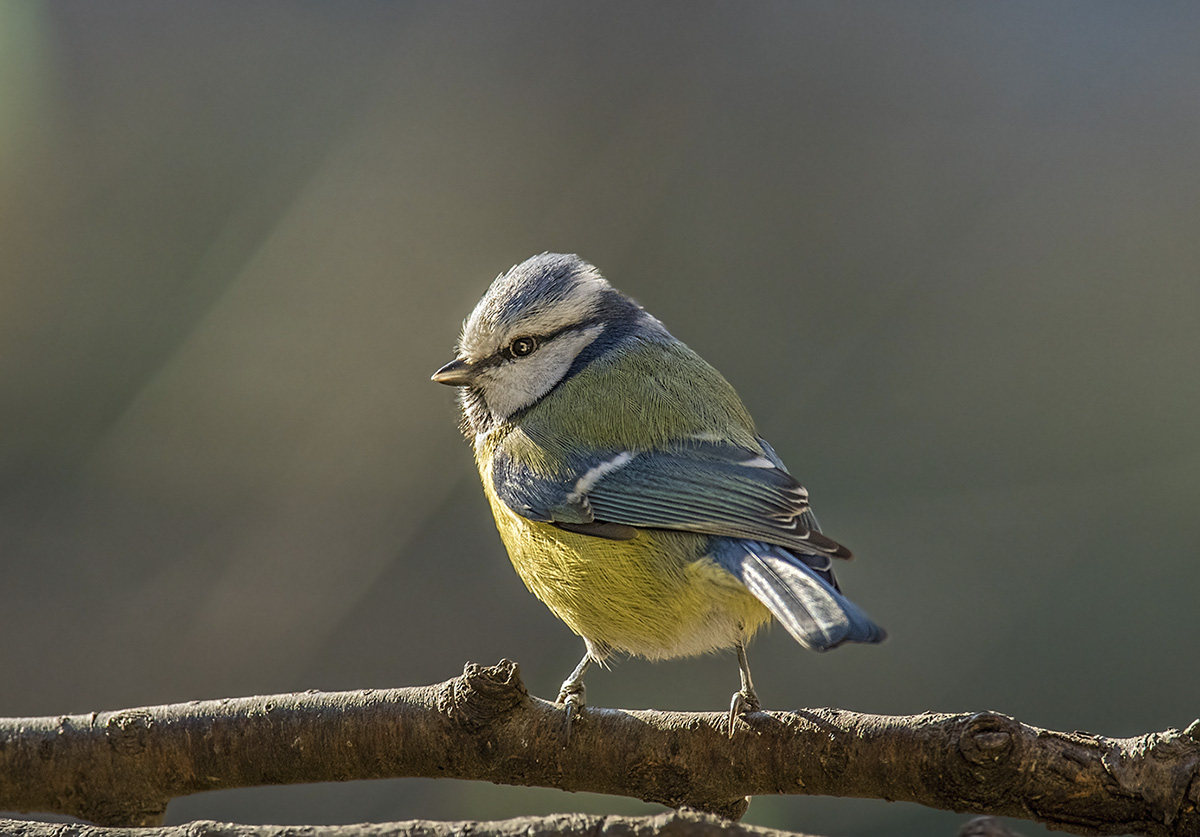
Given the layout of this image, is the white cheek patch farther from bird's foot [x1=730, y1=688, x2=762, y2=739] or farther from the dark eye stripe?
bird's foot [x1=730, y1=688, x2=762, y2=739]

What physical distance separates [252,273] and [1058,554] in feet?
6.07

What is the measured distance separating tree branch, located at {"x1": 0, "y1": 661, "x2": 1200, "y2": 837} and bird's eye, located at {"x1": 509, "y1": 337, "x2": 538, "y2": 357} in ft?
1.74

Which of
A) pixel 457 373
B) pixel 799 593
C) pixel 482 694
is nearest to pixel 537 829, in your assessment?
pixel 482 694

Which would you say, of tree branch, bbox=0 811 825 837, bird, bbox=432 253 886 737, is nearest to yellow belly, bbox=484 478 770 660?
bird, bbox=432 253 886 737

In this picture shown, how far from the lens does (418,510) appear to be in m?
2.38

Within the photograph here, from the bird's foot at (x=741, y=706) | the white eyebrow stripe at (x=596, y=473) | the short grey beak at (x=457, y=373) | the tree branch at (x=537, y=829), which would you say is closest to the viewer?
the tree branch at (x=537, y=829)

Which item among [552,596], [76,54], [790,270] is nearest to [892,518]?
[790,270]

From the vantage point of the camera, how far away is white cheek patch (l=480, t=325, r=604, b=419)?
145 centimetres

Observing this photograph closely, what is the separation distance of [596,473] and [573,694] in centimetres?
26

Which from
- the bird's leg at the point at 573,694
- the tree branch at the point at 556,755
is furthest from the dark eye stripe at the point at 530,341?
the tree branch at the point at 556,755

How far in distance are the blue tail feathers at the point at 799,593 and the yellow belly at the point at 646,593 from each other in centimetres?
3

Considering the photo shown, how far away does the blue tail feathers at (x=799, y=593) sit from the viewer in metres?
0.92

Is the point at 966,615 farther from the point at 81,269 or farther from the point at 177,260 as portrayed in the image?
the point at 81,269

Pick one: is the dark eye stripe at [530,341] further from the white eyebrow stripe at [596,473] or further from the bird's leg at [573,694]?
the bird's leg at [573,694]
